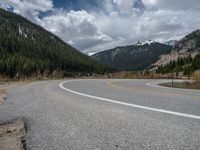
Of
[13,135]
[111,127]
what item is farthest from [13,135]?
[111,127]

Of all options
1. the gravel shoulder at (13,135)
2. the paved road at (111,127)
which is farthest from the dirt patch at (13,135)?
the paved road at (111,127)

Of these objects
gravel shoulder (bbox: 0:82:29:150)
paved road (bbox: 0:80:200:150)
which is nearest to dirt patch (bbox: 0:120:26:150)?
gravel shoulder (bbox: 0:82:29:150)

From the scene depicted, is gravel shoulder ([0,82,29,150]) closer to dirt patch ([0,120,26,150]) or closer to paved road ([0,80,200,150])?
dirt patch ([0,120,26,150])

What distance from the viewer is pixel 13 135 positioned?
4820 millimetres

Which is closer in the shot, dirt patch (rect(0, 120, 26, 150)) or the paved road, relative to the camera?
the paved road

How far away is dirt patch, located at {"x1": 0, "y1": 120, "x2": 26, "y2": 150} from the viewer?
4.14 metres

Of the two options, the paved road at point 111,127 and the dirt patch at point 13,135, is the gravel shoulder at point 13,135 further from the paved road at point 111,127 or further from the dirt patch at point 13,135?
the paved road at point 111,127

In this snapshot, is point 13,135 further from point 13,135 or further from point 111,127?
point 111,127

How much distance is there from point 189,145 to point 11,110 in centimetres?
531

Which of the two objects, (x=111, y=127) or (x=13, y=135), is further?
(x=111, y=127)

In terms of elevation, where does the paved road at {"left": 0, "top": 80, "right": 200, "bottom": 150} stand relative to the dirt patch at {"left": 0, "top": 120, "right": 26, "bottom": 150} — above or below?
above

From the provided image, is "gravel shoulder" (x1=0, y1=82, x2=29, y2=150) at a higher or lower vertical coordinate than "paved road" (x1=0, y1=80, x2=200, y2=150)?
lower

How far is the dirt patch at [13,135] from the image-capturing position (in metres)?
4.14

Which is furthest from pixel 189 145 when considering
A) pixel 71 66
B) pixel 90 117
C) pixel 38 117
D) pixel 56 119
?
pixel 71 66
